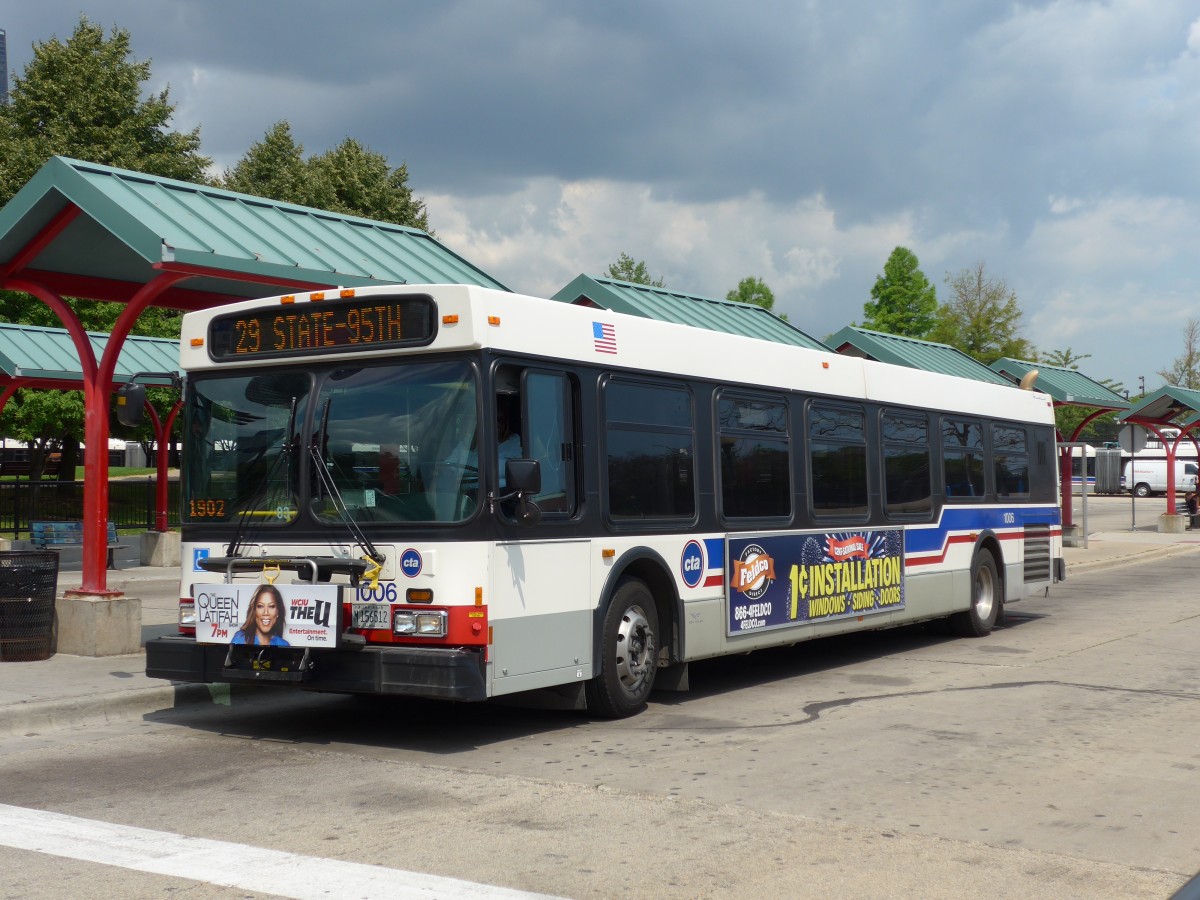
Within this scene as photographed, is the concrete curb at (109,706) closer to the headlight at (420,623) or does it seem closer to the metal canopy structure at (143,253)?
the metal canopy structure at (143,253)

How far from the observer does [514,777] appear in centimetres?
793

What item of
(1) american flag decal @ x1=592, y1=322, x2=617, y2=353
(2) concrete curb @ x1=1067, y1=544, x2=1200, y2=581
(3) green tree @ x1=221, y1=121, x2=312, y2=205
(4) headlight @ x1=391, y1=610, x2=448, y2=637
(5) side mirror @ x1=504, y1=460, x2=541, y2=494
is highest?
(3) green tree @ x1=221, y1=121, x2=312, y2=205

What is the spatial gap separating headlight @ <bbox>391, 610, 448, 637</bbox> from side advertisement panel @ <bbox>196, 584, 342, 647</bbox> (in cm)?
38

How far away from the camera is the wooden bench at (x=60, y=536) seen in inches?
965

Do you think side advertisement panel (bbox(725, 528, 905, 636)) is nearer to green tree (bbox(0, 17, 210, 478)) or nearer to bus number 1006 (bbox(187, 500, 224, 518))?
bus number 1006 (bbox(187, 500, 224, 518))

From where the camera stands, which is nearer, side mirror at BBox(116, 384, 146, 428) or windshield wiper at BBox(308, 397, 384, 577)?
windshield wiper at BBox(308, 397, 384, 577)

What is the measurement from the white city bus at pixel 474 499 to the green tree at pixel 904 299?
5598cm

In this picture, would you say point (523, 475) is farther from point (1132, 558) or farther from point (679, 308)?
point (1132, 558)

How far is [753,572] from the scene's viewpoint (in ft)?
37.4

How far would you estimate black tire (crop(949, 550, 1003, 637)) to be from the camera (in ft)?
51.2

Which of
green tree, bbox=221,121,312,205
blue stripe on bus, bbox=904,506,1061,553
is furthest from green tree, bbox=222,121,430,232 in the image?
blue stripe on bus, bbox=904,506,1061,553

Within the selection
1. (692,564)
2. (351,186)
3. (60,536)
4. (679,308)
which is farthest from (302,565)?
(351,186)

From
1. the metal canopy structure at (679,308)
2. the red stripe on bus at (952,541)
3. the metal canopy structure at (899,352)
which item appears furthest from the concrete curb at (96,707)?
the metal canopy structure at (899,352)

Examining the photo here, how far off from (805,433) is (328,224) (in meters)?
5.47
